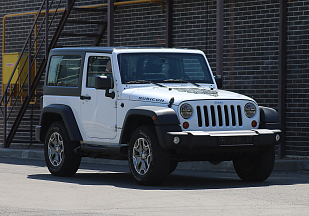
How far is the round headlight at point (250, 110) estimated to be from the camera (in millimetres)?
9445

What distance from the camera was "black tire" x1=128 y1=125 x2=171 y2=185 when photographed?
8.97 m

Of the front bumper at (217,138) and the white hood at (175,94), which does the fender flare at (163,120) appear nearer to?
the front bumper at (217,138)

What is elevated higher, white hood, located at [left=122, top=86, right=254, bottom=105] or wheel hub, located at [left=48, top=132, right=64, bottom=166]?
white hood, located at [left=122, top=86, right=254, bottom=105]

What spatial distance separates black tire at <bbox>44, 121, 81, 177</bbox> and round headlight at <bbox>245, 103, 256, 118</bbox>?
2854 millimetres

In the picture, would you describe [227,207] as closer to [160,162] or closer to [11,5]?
[160,162]

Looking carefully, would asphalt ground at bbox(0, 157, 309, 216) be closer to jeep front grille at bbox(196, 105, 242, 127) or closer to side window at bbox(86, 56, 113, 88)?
jeep front grille at bbox(196, 105, 242, 127)

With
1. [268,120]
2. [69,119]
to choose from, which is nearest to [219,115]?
[268,120]

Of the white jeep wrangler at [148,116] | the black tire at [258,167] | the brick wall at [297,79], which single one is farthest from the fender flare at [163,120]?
the brick wall at [297,79]

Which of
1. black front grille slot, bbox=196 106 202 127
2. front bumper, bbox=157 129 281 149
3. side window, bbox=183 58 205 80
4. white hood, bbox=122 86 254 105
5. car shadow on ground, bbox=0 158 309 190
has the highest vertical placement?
side window, bbox=183 58 205 80

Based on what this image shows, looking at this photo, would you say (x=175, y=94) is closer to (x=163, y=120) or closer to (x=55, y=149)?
(x=163, y=120)

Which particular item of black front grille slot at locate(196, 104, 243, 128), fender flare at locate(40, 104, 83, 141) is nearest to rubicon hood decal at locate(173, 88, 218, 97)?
black front grille slot at locate(196, 104, 243, 128)

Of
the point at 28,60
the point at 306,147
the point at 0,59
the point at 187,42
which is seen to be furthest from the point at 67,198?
the point at 0,59

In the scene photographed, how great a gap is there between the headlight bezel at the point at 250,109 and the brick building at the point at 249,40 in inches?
166

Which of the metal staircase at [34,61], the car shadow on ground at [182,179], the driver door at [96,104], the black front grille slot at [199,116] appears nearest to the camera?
the black front grille slot at [199,116]
